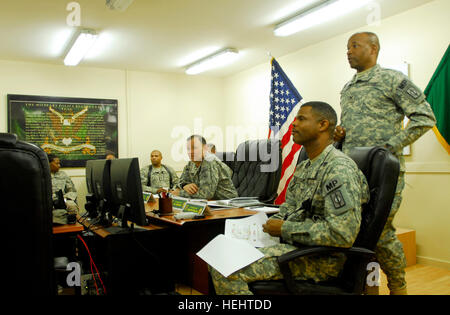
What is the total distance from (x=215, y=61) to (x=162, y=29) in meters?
1.35

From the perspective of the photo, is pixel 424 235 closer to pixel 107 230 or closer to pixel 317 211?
pixel 317 211

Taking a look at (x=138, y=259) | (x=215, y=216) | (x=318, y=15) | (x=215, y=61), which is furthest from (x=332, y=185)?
(x=215, y=61)

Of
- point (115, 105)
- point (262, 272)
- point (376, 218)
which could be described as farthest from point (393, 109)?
point (115, 105)

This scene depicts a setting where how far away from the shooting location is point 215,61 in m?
5.53

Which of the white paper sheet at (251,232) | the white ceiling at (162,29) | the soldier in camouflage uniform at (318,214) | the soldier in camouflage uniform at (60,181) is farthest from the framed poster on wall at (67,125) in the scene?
the soldier in camouflage uniform at (318,214)

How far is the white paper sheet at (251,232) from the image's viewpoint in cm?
174

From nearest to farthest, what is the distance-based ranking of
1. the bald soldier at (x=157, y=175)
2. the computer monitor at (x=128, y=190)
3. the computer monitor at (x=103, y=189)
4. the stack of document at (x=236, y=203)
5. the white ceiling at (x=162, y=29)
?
the computer monitor at (x=128, y=190) → the computer monitor at (x=103, y=189) → the stack of document at (x=236, y=203) → the white ceiling at (x=162, y=29) → the bald soldier at (x=157, y=175)

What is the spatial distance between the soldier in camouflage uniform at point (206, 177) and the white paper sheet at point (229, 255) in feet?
4.98

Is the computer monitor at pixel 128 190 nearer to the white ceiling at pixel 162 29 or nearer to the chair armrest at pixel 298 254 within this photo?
the chair armrest at pixel 298 254

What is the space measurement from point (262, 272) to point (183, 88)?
551 centimetres

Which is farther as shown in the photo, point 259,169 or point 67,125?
point 67,125

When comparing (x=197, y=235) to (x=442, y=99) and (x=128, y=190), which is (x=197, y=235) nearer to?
(x=128, y=190)

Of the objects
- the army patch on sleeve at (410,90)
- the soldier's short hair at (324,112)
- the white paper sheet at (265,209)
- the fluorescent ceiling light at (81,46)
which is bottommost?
the white paper sheet at (265,209)

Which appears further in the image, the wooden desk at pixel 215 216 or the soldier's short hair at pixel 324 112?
the wooden desk at pixel 215 216
